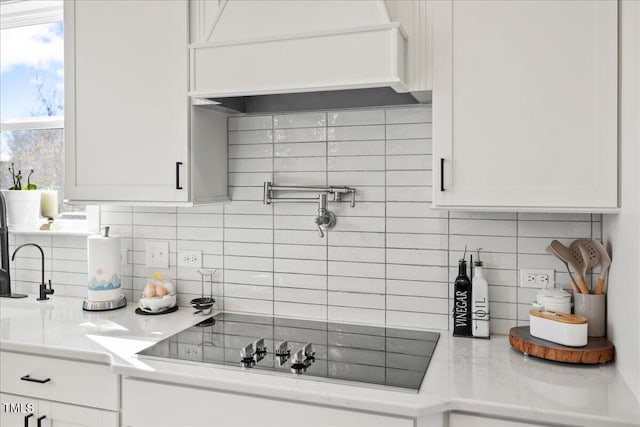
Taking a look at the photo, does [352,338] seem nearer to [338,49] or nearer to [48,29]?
[338,49]

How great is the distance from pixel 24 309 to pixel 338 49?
1.93 meters

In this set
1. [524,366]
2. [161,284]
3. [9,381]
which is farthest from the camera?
[161,284]

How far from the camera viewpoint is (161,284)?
237 centimetres

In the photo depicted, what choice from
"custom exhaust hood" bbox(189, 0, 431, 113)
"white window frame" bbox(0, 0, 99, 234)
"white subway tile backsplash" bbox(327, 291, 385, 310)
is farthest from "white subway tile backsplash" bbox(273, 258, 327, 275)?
"white window frame" bbox(0, 0, 99, 234)

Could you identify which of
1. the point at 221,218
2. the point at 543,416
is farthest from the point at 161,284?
the point at 543,416

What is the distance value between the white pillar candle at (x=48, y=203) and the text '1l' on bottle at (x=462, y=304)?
2.06m

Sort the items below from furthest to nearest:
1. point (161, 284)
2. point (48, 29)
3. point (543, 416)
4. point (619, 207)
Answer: point (48, 29) → point (161, 284) → point (619, 207) → point (543, 416)

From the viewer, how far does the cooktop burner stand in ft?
5.40

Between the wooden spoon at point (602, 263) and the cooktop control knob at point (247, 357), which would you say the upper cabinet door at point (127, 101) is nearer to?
the cooktop control knob at point (247, 357)

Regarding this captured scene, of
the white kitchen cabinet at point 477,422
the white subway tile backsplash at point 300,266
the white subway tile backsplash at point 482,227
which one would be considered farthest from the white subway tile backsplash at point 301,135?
the white kitchen cabinet at point 477,422

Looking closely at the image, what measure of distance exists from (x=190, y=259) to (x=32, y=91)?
133 centimetres

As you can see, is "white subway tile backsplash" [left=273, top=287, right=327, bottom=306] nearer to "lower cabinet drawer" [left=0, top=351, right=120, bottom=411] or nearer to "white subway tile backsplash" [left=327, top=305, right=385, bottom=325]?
"white subway tile backsplash" [left=327, top=305, right=385, bottom=325]

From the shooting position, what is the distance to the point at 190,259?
245cm

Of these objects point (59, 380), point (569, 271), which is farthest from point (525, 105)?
point (59, 380)
